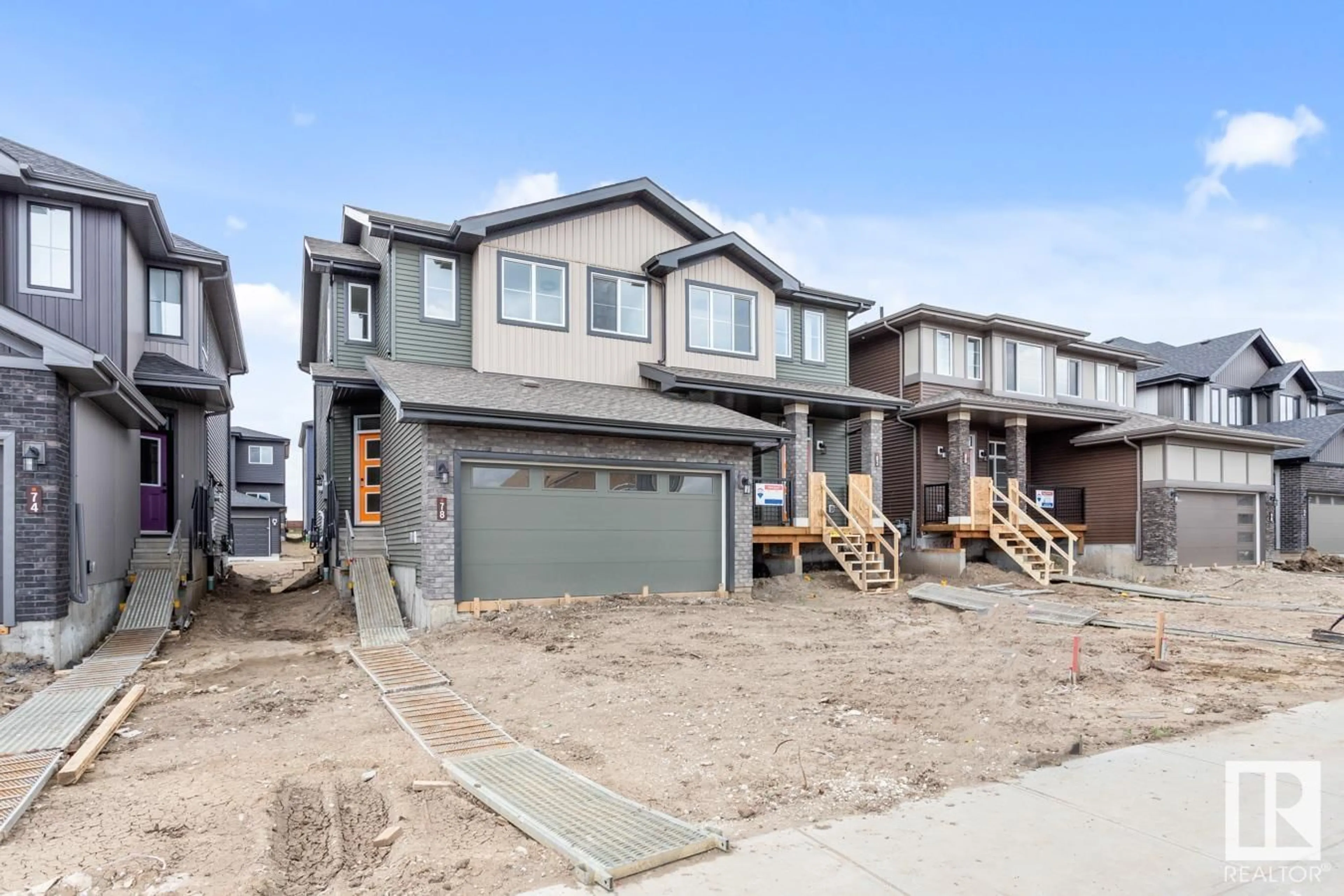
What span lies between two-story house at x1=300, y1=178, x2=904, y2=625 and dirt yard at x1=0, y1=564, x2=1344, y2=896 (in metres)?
1.28

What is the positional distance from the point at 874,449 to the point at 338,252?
1224 centimetres

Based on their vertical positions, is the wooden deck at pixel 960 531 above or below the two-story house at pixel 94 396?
below

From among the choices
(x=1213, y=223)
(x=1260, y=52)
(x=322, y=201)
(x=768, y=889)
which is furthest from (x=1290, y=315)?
(x=768, y=889)

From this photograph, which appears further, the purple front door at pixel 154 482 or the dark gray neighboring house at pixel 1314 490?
the dark gray neighboring house at pixel 1314 490

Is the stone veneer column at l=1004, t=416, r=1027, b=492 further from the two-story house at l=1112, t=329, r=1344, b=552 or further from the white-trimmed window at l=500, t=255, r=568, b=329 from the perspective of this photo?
the white-trimmed window at l=500, t=255, r=568, b=329

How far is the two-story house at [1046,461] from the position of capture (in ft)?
63.6

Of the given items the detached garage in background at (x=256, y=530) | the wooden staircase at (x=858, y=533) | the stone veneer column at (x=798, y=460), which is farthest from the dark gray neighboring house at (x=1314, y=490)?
the detached garage in background at (x=256, y=530)

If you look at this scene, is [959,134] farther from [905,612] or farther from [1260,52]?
[905,612]

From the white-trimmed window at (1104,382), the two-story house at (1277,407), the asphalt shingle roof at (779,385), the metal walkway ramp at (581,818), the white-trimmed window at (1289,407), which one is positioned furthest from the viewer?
the white-trimmed window at (1289,407)

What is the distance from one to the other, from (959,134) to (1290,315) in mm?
28038

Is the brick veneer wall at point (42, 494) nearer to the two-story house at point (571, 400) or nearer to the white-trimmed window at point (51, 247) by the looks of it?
the two-story house at point (571, 400)

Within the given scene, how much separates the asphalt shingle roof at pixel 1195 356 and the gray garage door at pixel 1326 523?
5.26 metres

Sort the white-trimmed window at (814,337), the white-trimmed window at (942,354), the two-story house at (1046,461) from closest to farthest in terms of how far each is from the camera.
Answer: the white-trimmed window at (814,337)
the two-story house at (1046,461)
the white-trimmed window at (942,354)

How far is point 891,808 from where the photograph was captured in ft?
15.8
